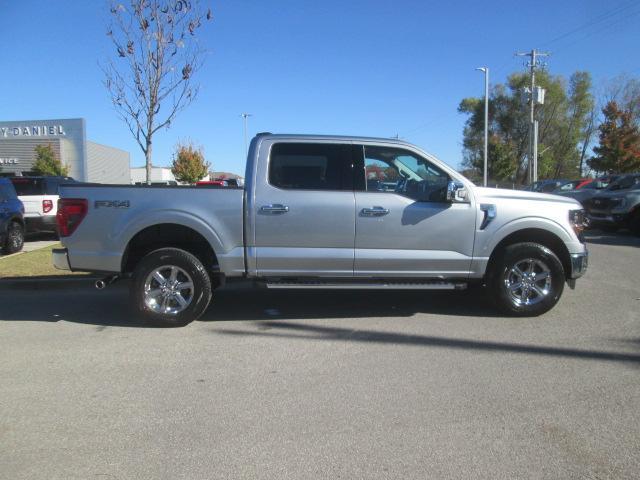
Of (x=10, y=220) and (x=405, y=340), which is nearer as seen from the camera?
(x=405, y=340)

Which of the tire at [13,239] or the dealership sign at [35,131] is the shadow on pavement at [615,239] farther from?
the dealership sign at [35,131]

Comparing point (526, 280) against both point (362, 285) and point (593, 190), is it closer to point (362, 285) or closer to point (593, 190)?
point (362, 285)

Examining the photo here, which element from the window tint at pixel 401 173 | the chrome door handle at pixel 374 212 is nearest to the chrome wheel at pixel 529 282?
the window tint at pixel 401 173

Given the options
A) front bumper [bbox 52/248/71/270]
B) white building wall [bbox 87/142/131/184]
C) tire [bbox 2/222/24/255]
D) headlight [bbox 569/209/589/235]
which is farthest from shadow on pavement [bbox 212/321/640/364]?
white building wall [bbox 87/142/131/184]

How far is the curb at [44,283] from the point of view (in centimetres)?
762

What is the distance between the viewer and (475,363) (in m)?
4.52

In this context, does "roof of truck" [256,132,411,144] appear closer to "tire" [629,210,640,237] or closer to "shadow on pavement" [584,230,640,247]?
"shadow on pavement" [584,230,640,247]

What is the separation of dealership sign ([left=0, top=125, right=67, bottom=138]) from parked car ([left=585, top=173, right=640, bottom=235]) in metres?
48.2

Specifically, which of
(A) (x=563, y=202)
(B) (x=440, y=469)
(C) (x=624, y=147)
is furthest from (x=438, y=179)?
(C) (x=624, y=147)

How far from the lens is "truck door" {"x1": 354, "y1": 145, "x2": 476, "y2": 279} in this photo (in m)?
5.57

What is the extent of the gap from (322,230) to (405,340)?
4.72ft

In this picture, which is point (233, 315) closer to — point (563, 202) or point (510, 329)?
point (510, 329)

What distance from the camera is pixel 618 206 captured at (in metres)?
14.5

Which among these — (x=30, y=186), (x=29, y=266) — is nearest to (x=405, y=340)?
(x=29, y=266)
